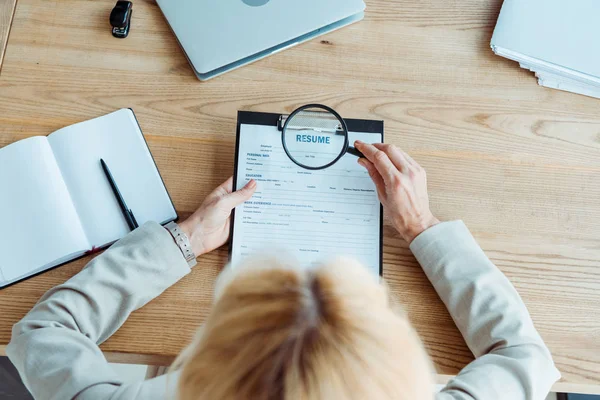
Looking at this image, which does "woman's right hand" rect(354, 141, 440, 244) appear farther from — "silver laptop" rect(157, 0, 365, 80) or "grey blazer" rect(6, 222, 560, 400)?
"silver laptop" rect(157, 0, 365, 80)

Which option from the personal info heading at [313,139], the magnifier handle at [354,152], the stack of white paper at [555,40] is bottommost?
the magnifier handle at [354,152]

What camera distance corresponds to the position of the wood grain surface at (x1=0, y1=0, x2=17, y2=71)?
99 cm

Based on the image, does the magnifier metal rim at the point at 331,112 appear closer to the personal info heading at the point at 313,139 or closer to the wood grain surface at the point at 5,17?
the personal info heading at the point at 313,139

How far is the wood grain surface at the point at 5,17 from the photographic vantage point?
3.26 ft

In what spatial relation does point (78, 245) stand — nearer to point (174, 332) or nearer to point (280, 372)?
point (174, 332)

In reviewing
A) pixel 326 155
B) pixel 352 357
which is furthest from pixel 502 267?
pixel 352 357

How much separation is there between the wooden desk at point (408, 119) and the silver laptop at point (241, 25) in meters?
0.02

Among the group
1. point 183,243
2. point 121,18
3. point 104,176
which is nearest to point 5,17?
point 121,18

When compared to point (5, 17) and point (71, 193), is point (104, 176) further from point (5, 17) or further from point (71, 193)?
point (5, 17)

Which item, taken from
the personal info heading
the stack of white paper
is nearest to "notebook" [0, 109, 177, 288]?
the personal info heading

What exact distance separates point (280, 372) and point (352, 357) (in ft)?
0.24

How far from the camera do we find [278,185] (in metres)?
0.92

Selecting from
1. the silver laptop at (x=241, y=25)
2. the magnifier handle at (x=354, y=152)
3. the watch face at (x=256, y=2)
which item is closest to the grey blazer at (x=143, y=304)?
the magnifier handle at (x=354, y=152)

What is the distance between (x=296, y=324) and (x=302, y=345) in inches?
0.9
